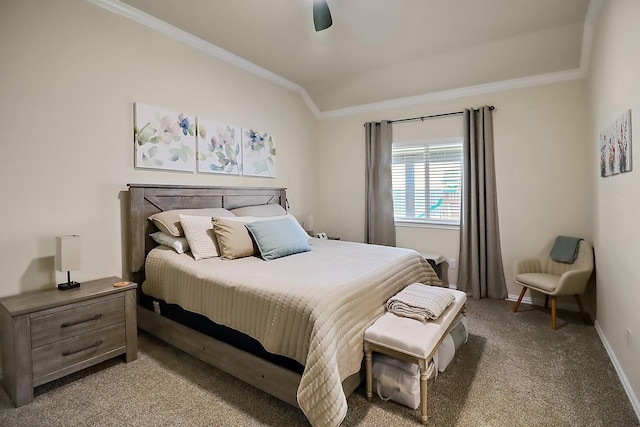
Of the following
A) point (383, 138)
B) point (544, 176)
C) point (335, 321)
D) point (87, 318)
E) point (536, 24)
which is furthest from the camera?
point (383, 138)

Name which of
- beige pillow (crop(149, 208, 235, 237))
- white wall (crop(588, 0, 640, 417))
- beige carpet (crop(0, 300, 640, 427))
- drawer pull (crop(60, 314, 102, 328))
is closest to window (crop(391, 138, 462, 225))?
white wall (crop(588, 0, 640, 417))

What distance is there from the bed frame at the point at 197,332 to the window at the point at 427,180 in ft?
5.77

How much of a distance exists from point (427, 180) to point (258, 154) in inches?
89.7

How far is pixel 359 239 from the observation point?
479 cm

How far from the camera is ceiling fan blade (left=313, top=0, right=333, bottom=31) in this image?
2.08 meters

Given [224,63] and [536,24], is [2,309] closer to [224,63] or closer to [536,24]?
[224,63]

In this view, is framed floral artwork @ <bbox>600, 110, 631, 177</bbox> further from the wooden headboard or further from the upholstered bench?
the wooden headboard

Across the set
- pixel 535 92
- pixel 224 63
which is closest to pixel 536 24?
pixel 535 92

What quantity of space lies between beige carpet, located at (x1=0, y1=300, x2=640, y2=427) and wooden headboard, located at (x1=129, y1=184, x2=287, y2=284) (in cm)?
80

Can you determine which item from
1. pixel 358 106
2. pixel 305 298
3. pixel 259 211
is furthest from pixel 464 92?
pixel 305 298

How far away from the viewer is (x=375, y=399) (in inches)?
74.5

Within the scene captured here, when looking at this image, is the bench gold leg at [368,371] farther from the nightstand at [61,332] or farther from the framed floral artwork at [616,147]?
the framed floral artwork at [616,147]

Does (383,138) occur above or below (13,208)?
above

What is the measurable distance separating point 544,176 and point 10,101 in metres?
4.80
